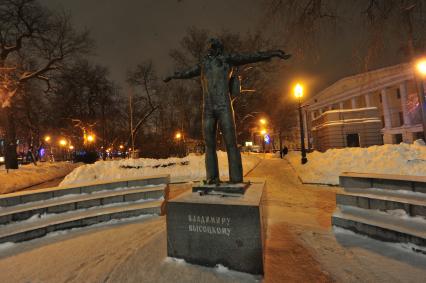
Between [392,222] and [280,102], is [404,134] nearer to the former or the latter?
[280,102]

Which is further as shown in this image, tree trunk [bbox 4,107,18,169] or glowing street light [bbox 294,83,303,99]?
tree trunk [bbox 4,107,18,169]

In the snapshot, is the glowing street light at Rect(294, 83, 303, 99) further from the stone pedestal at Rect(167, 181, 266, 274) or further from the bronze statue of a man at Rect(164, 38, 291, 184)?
the stone pedestal at Rect(167, 181, 266, 274)

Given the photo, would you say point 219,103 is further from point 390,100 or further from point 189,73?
point 390,100

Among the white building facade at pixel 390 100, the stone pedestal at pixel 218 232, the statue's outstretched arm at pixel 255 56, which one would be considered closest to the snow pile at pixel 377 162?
the statue's outstretched arm at pixel 255 56

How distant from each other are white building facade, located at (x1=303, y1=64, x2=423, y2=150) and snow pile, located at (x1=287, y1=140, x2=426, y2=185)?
2089cm

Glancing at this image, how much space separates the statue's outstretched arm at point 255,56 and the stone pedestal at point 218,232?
2.62 m

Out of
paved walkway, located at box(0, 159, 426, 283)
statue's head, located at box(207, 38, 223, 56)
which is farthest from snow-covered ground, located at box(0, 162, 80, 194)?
statue's head, located at box(207, 38, 223, 56)

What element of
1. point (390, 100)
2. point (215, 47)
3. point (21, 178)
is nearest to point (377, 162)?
point (215, 47)

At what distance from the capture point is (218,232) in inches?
138

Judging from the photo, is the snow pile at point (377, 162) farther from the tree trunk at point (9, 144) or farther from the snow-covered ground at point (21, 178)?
the tree trunk at point (9, 144)

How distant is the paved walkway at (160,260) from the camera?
125 inches

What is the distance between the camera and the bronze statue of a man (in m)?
4.55

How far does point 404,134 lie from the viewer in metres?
38.1

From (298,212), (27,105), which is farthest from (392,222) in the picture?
(27,105)
